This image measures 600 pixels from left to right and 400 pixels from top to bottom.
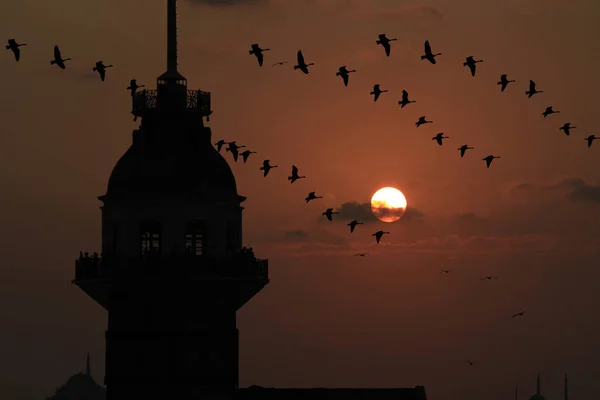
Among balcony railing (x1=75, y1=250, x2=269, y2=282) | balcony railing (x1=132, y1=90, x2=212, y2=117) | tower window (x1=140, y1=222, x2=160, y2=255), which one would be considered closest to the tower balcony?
balcony railing (x1=132, y1=90, x2=212, y2=117)

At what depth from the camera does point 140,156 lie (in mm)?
117875

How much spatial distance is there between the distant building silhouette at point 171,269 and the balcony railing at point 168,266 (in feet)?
0.20

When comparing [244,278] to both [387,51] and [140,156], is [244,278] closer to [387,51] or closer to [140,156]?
[140,156]

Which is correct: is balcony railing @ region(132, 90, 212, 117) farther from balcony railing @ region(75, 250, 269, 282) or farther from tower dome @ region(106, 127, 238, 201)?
balcony railing @ region(75, 250, 269, 282)

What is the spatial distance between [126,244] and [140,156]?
5.54 metres

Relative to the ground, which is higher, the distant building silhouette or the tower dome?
the tower dome

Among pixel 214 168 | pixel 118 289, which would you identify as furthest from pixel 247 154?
pixel 118 289

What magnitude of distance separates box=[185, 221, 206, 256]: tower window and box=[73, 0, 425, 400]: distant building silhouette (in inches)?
2.4

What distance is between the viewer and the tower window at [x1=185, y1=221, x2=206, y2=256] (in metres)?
117

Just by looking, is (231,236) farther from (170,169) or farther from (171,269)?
(170,169)

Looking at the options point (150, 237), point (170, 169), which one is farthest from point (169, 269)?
point (170, 169)

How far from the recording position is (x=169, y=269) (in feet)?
380

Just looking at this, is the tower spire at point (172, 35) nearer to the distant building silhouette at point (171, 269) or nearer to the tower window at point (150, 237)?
the distant building silhouette at point (171, 269)

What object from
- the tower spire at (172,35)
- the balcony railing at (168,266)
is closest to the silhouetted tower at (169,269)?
the balcony railing at (168,266)
